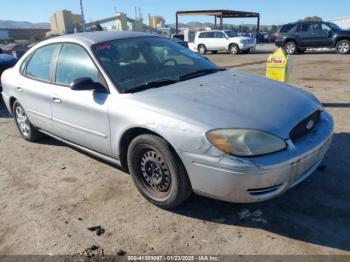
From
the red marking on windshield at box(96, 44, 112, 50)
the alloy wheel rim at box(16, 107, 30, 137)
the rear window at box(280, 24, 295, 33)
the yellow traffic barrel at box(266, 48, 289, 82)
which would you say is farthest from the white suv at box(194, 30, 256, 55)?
the red marking on windshield at box(96, 44, 112, 50)

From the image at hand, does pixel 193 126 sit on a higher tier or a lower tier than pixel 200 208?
higher

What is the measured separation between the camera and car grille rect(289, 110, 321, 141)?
9.66 feet

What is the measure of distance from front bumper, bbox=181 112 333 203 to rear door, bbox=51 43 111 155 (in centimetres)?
118

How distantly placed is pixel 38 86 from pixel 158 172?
2.34 m

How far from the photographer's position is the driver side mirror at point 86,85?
352 cm

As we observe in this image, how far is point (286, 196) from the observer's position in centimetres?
343

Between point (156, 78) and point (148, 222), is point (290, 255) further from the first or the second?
point (156, 78)

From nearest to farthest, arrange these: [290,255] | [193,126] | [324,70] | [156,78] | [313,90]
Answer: [290,255] → [193,126] → [156,78] → [313,90] → [324,70]

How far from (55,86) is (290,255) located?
322 centimetres

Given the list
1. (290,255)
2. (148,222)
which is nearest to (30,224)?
(148,222)

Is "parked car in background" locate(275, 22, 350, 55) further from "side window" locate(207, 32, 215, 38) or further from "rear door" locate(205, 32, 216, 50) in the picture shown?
"side window" locate(207, 32, 215, 38)

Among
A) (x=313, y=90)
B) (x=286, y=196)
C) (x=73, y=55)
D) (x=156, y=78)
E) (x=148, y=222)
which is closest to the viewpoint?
(x=148, y=222)

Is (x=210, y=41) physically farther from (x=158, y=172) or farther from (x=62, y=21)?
(x=62, y=21)

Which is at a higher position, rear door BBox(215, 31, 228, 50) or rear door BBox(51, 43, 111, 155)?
rear door BBox(51, 43, 111, 155)
